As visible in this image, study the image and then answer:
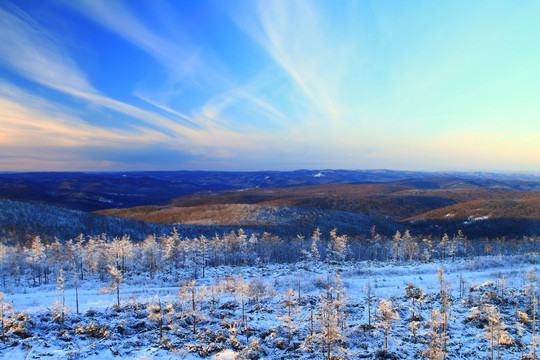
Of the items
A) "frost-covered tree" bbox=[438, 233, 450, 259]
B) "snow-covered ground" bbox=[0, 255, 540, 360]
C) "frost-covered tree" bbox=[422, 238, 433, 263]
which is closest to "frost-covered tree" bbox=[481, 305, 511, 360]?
"snow-covered ground" bbox=[0, 255, 540, 360]

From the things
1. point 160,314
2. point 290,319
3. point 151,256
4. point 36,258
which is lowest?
point 151,256

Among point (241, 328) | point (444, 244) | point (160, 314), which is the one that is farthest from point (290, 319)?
point (444, 244)

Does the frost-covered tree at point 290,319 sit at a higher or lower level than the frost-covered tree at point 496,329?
lower

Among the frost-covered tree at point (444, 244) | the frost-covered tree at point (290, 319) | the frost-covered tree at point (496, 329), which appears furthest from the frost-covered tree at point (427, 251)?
the frost-covered tree at point (290, 319)

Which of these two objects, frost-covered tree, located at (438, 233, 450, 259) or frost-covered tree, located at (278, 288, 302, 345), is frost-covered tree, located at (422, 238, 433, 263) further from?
frost-covered tree, located at (278, 288, 302, 345)

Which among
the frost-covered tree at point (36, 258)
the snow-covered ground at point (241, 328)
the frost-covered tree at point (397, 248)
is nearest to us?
the snow-covered ground at point (241, 328)

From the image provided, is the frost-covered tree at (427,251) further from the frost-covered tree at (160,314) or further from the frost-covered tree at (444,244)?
the frost-covered tree at (160,314)

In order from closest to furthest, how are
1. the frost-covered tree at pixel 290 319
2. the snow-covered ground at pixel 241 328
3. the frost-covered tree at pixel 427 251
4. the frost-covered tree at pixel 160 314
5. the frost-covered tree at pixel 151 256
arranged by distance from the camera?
the snow-covered ground at pixel 241 328 < the frost-covered tree at pixel 290 319 < the frost-covered tree at pixel 160 314 < the frost-covered tree at pixel 151 256 < the frost-covered tree at pixel 427 251

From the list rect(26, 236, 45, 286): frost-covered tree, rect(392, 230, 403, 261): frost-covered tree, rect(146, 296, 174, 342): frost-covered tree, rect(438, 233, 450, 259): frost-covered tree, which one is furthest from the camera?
rect(392, 230, 403, 261): frost-covered tree

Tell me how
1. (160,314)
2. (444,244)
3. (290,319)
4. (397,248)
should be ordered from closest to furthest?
(160,314) → (290,319) → (444,244) → (397,248)

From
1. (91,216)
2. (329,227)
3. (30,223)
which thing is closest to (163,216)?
(91,216)

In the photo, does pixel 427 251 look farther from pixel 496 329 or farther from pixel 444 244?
pixel 496 329

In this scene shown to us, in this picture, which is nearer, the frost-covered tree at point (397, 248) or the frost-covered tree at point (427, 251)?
the frost-covered tree at point (427, 251)

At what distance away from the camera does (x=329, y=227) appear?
5007 inches
